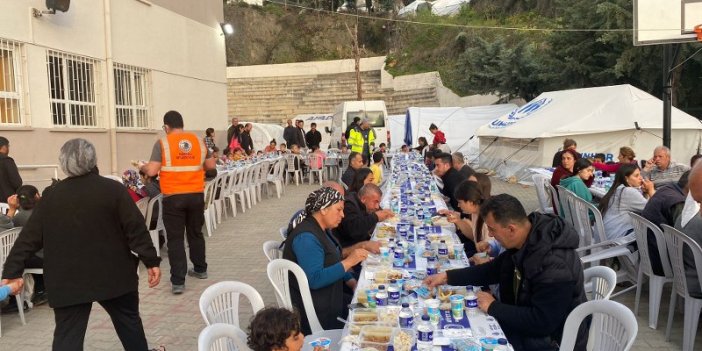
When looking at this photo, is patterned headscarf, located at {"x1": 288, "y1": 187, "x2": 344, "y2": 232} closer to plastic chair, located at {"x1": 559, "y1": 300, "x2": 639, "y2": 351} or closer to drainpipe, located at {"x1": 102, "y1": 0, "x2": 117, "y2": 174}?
plastic chair, located at {"x1": 559, "y1": 300, "x2": 639, "y2": 351}

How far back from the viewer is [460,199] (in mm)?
4633

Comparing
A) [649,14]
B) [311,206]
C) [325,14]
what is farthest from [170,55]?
[325,14]

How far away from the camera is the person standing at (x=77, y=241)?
3.17 meters

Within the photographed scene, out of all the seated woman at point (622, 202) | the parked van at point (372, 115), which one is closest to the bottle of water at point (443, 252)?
the seated woman at point (622, 202)

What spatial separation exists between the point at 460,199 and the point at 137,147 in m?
9.23

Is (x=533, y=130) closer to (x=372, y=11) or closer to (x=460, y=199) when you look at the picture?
(x=460, y=199)

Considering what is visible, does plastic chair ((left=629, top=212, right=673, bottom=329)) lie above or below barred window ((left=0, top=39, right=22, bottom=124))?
below

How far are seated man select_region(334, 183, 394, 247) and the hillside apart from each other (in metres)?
13.9

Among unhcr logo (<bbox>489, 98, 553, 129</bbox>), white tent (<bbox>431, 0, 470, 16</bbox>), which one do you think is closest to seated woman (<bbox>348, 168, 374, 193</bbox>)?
unhcr logo (<bbox>489, 98, 553, 129</bbox>)

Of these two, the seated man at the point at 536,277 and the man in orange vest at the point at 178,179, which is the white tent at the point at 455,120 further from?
the seated man at the point at 536,277

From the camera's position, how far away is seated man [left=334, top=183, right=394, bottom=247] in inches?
189

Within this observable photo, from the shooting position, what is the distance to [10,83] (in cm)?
873

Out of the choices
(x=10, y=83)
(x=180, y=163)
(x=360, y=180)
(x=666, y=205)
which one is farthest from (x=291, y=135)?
(x=666, y=205)

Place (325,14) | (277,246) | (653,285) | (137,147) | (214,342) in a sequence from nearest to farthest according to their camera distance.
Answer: (214,342), (277,246), (653,285), (137,147), (325,14)
